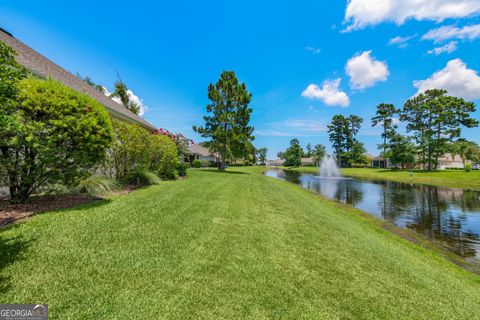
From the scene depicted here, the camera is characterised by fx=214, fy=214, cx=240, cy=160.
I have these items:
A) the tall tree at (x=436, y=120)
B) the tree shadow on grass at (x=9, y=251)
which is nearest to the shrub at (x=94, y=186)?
the tree shadow on grass at (x=9, y=251)

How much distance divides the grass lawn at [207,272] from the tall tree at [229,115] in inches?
863

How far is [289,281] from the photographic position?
3.15 meters

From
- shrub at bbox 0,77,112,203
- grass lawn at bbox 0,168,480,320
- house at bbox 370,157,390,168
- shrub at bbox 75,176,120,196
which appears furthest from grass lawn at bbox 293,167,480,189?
house at bbox 370,157,390,168

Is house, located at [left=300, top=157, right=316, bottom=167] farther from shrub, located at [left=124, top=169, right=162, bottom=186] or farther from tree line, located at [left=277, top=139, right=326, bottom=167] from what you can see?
shrub, located at [left=124, top=169, right=162, bottom=186]

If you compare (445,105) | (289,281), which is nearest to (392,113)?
(445,105)

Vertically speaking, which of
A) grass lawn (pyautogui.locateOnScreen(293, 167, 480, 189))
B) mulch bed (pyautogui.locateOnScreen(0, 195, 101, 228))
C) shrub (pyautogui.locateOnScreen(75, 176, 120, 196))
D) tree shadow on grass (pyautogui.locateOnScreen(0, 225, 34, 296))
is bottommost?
grass lawn (pyautogui.locateOnScreen(293, 167, 480, 189))

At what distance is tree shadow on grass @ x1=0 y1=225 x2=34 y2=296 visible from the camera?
2.47 m

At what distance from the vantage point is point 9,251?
302 cm

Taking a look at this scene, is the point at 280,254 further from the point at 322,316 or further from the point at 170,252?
the point at 170,252

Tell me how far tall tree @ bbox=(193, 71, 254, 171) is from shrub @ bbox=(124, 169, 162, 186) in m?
16.5

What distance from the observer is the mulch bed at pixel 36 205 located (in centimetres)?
433

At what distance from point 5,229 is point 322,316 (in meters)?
5.14

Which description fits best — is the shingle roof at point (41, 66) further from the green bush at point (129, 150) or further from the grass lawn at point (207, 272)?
the grass lawn at point (207, 272)

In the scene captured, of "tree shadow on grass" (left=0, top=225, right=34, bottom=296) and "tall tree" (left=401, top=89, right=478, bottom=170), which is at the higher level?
"tall tree" (left=401, top=89, right=478, bottom=170)
